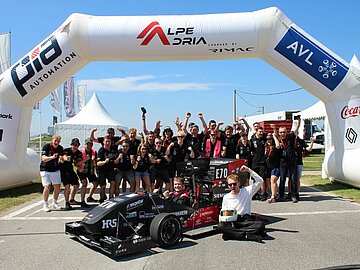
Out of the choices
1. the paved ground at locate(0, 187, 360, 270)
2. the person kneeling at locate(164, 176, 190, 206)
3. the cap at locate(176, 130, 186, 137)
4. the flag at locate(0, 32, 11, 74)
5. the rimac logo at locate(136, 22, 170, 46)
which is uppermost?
the flag at locate(0, 32, 11, 74)

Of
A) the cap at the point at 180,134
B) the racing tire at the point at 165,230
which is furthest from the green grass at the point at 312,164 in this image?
the racing tire at the point at 165,230

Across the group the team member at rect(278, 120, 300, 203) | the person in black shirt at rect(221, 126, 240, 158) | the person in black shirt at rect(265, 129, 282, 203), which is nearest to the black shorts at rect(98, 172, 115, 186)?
the person in black shirt at rect(221, 126, 240, 158)

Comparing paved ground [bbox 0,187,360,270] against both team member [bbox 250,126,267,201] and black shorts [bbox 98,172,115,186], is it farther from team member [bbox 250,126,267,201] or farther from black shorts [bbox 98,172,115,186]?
team member [bbox 250,126,267,201]

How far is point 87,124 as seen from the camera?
2400cm

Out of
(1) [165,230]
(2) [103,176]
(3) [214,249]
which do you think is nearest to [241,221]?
(3) [214,249]

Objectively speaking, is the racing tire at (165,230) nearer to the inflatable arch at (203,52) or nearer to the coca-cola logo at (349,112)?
the inflatable arch at (203,52)

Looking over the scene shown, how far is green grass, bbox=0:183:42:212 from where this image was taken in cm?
859

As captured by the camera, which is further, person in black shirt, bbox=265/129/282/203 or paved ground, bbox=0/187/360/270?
person in black shirt, bbox=265/129/282/203

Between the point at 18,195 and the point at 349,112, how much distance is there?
8.66 m

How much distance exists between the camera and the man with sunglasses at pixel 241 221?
5.41 meters

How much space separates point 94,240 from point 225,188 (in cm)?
256

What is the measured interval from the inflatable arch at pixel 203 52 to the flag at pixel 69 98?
18579 mm

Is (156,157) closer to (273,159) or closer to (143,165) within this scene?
(143,165)

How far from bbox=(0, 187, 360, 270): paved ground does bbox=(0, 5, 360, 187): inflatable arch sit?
2956 mm
